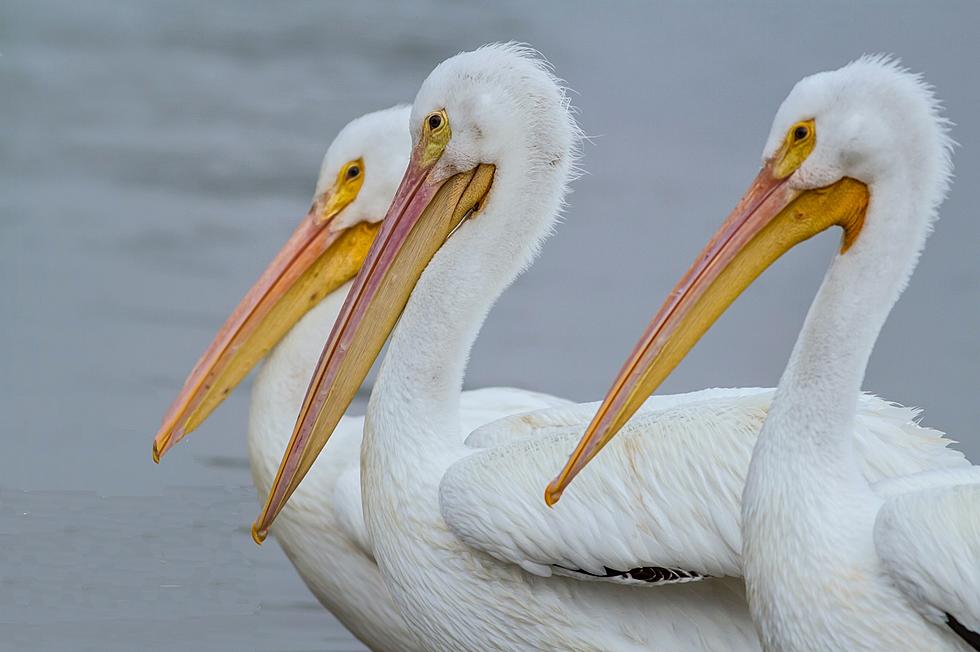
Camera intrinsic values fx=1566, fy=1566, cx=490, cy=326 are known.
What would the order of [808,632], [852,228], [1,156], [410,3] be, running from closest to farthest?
[808,632] < [852,228] < [1,156] < [410,3]

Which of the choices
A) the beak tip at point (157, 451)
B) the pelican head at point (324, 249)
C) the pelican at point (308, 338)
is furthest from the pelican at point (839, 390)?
the pelican head at point (324, 249)

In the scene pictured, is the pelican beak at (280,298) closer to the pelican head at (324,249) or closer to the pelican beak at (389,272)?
the pelican head at (324,249)

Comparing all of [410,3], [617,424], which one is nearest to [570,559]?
[617,424]

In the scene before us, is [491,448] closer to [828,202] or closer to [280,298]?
[828,202]

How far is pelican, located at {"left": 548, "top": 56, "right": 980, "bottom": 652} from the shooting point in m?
2.65

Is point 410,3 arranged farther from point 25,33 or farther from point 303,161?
point 25,33

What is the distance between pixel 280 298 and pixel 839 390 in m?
2.26

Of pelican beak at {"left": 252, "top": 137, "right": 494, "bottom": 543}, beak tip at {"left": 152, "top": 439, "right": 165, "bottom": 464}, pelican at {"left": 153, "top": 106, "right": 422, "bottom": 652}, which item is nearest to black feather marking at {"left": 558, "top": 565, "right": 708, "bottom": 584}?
pelican beak at {"left": 252, "top": 137, "right": 494, "bottom": 543}

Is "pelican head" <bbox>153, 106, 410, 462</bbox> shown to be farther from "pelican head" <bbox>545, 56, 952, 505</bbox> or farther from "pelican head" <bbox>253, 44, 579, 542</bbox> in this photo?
"pelican head" <bbox>545, 56, 952, 505</bbox>

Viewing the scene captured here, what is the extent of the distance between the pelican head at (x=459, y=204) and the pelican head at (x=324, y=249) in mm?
993

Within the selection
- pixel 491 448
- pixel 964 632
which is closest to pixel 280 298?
pixel 491 448

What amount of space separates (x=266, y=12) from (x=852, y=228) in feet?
22.2

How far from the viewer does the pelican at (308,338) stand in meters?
4.33

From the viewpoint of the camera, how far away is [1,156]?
8711 millimetres
